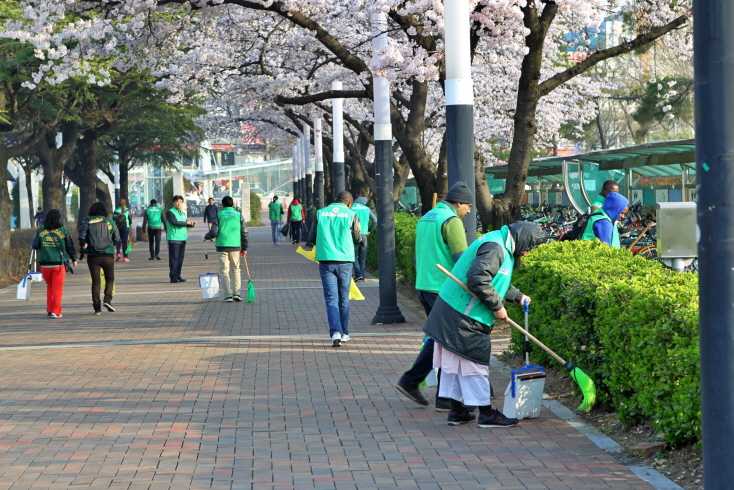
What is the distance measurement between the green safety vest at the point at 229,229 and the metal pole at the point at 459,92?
6983 millimetres

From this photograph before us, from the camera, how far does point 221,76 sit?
20.8 metres

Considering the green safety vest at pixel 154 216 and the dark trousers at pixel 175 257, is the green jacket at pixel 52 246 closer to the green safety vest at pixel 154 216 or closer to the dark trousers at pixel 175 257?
the dark trousers at pixel 175 257

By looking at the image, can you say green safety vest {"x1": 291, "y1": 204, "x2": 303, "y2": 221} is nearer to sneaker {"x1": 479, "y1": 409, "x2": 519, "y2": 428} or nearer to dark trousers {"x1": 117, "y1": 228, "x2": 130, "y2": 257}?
dark trousers {"x1": 117, "y1": 228, "x2": 130, "y2": 257}

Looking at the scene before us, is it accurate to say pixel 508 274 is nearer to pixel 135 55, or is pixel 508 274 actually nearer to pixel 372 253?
pixel 135 55

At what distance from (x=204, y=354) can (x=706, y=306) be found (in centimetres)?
727

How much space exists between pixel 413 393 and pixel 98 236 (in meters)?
7.95

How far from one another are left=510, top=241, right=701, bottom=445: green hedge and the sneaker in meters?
0.67

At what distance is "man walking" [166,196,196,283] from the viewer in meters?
18.6

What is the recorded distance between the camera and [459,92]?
8.91 metres

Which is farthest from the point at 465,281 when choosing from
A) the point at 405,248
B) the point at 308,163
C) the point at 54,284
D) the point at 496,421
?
the point at 308,163

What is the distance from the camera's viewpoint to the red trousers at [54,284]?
1351cm

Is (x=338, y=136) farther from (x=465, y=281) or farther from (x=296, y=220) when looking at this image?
(x=296, y=220)

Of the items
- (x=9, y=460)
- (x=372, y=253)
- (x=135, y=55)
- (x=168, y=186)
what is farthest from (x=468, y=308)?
(x=168, y=186)

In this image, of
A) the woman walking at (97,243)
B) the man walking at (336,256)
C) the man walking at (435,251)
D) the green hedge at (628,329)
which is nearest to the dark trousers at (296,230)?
the woman walking at (97,243)
